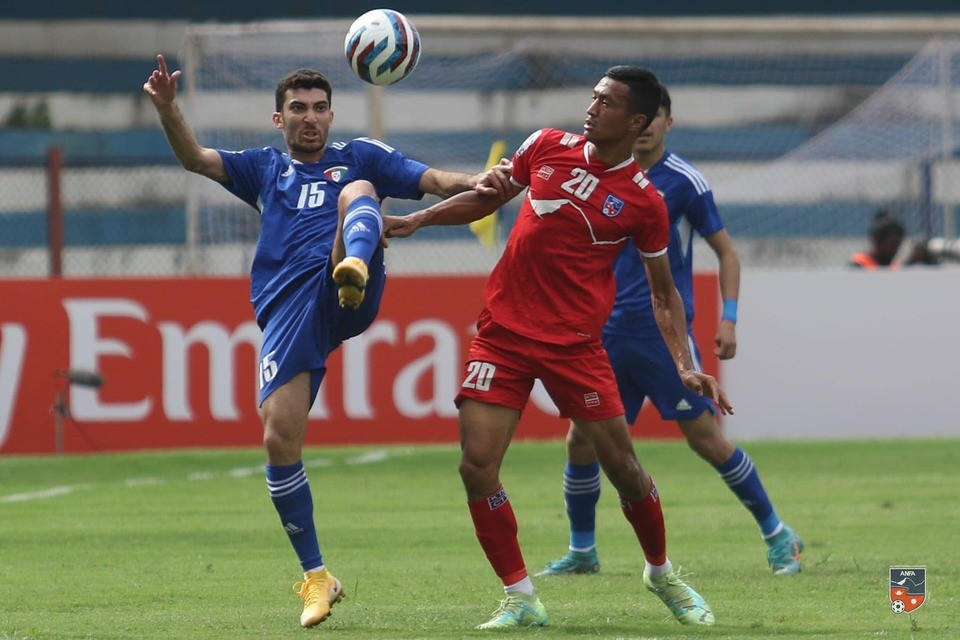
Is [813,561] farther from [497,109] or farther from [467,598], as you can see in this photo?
[497,109]

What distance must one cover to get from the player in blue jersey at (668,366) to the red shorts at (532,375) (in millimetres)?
1685

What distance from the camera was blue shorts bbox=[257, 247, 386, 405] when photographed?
7184mm

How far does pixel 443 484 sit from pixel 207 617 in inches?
246

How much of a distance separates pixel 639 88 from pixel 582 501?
2.52m

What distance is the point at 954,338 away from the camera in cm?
1645

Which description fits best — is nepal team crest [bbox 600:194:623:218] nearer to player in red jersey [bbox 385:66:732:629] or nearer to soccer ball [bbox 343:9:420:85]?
player in red jersey [bbox 385:66:732:629]

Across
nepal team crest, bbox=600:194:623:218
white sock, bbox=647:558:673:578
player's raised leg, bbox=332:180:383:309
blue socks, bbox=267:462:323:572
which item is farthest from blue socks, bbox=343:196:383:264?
white sock, bbox=647:558:673:578

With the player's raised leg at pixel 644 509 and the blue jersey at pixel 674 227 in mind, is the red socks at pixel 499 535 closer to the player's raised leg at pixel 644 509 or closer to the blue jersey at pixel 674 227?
the player's raised leg at pixel 644 509

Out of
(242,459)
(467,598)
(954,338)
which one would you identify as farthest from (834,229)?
(467,598)

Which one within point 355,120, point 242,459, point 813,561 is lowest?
point 242,459

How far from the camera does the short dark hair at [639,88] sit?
6.95 metres

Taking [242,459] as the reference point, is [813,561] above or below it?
above

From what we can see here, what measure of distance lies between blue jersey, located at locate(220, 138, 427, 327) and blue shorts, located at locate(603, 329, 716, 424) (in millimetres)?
1638

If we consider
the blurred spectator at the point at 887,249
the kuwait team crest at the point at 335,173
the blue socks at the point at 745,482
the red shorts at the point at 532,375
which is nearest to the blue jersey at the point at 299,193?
the kuwait team crest at the point at 335,173
